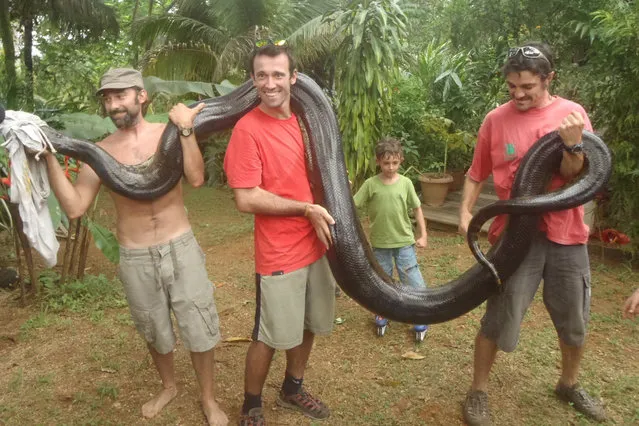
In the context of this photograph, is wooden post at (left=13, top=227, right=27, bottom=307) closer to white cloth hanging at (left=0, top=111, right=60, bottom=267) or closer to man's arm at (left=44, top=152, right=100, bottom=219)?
man's arm at (left=44, top=152, right=100, bottom=219)

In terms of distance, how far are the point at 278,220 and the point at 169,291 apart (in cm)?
85

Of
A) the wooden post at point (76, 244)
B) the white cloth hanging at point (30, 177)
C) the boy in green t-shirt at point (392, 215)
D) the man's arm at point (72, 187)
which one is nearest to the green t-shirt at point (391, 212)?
the boy in green t-shirt at point (392, 215)

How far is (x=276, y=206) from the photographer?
2.84 m

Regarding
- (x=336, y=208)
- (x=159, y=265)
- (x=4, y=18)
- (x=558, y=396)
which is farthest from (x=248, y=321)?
(x=4, y=18)

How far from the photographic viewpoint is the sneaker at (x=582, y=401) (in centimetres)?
337

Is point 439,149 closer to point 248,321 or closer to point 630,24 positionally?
point 630,24

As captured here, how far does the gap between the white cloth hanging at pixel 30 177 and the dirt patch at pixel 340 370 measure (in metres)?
1.45

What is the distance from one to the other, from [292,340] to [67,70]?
1213 cm

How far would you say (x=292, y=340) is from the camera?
3076mm

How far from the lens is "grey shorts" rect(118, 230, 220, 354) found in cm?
315

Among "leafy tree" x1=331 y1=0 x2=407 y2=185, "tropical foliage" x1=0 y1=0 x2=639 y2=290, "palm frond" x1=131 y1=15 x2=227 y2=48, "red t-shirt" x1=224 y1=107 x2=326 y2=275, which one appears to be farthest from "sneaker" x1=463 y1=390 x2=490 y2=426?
"palm frond" x1=131 y1=15 x2=227 y2=48

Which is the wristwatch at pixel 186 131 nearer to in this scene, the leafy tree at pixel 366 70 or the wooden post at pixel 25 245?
the wooden post at pixel 25 245

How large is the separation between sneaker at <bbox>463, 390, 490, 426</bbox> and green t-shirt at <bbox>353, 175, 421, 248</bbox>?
52.4 inches

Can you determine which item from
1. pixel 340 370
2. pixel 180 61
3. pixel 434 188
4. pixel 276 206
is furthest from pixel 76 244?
pixel 180 61
